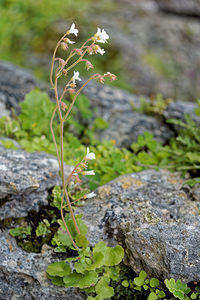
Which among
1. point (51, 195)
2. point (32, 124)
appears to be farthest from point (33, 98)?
point (51, 195)

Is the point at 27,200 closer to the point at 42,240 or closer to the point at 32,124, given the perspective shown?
the point at 42,240

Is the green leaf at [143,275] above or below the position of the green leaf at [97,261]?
below

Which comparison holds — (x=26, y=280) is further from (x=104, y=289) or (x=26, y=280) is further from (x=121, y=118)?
(x=121, y=118)

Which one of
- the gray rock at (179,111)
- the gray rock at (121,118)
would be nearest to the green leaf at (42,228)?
the gray rock at (121,118)

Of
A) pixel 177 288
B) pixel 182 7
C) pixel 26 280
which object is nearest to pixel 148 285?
pixel 177 288

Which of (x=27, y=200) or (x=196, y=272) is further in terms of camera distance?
(x=27, y=200)

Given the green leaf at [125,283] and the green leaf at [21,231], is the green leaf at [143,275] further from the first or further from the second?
the green leaf at [21,231]

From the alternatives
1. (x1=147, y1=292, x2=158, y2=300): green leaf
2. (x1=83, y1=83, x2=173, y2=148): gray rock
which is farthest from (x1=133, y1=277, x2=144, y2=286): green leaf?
(x1=83, y1=83, x2=173, y2=148): gray rock
